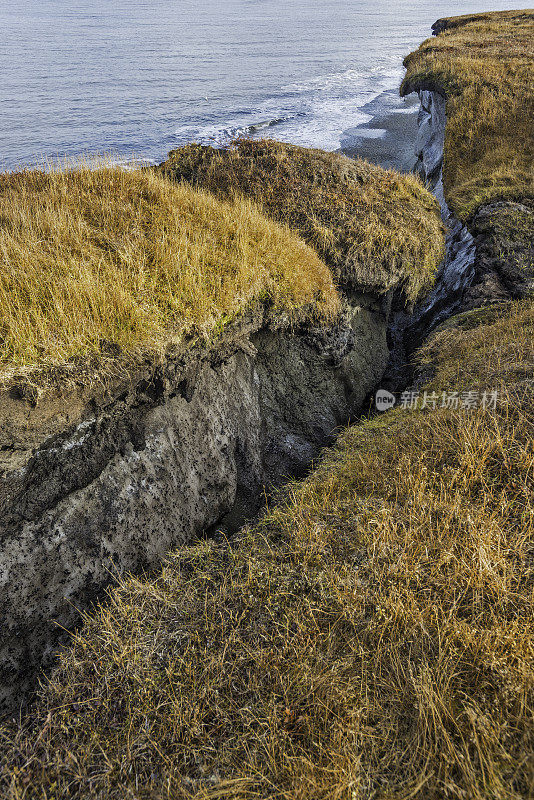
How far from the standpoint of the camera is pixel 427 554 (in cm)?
432

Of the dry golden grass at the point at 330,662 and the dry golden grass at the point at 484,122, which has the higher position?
the dry golden grass at the point at 484,122

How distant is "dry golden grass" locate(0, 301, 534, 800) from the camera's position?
117 inches

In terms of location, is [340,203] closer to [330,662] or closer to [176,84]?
[330,662]

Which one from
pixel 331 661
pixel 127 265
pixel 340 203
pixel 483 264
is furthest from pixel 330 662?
pixel 483 264

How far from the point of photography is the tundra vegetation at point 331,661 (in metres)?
2.97

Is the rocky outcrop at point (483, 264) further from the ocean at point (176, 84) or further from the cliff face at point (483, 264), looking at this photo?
the ocean at point (176, 84)

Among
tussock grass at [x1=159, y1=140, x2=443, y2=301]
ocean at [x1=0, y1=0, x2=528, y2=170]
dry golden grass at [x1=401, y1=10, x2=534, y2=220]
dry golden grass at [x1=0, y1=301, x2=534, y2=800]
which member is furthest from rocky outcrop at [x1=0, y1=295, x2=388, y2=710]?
dry golden grass at [x1=401, y1=10, x2=534, y2=220]

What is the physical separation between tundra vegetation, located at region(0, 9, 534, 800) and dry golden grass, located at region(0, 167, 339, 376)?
3.50m

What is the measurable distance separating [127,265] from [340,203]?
7.10m

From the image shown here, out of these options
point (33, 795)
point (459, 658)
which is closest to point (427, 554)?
point (459, 658)

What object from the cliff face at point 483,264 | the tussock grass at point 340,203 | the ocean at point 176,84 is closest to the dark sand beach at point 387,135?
the ocean at point 176,84

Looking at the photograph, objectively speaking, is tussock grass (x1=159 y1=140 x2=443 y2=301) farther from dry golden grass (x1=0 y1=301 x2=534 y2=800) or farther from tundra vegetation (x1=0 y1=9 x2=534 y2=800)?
dry golden grass (x1=0 y1=301 x2=534 y2=800)

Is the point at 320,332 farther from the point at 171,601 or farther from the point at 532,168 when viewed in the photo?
the point at 532,168

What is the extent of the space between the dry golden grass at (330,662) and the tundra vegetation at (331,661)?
16 millimetres
